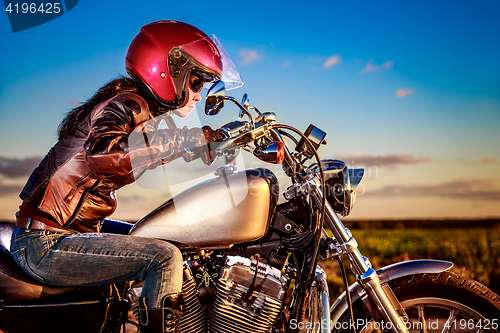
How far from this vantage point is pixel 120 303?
6.46 ft

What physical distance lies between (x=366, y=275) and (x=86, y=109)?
6.61 feet

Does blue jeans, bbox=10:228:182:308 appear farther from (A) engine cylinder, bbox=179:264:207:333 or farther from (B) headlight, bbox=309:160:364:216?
(B) headlight, bbox=309:160:364:216

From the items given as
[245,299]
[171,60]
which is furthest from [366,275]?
[171,60]

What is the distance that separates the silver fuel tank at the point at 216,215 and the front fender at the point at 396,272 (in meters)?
0.74

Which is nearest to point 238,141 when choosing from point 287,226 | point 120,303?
point 287,226

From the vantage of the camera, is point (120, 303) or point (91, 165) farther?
point (120, 303)

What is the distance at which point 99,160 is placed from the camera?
1663mm

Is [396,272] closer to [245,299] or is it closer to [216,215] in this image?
[245,299]

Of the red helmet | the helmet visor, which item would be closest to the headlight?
the helmet visor

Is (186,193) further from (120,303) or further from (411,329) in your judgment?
(411,329)

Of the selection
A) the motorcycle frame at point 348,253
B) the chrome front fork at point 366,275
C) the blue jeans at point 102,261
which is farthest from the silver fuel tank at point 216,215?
the chrome front fork at point 366,275

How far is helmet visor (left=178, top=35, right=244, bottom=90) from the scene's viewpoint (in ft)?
7.30

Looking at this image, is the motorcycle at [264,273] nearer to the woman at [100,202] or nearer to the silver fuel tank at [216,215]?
the silver fuel tank at [216,215]

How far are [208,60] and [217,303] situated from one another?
159cm
